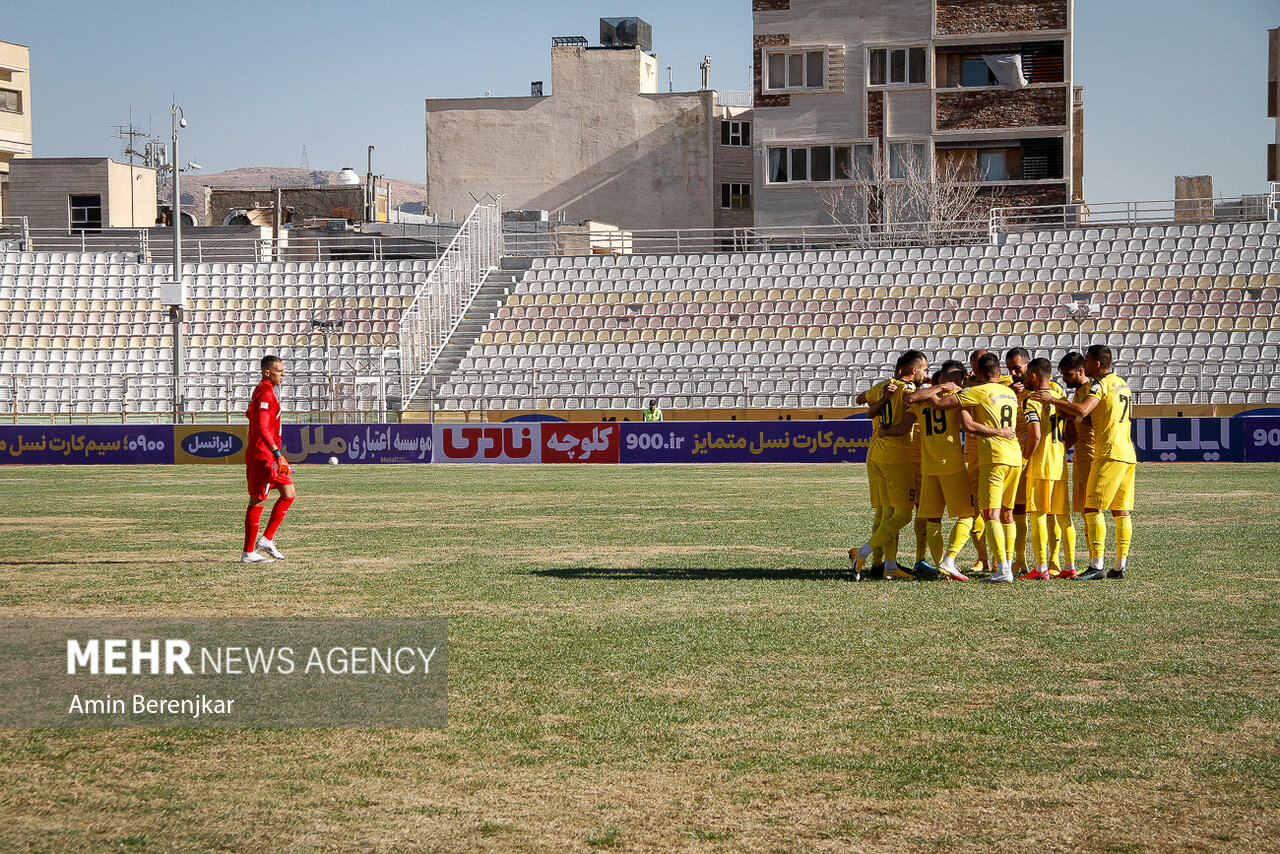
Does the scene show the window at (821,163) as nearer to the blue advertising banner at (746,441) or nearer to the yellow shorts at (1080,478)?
the blue advertising banner at (746,441)

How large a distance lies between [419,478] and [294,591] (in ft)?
54.0

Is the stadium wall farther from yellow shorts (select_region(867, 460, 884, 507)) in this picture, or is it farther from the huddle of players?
yellow shorts (select_region(867, 460, 884, 507))

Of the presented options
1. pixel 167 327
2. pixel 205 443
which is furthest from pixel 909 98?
pixel 205 443

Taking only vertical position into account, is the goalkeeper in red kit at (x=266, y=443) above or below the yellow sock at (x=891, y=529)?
above

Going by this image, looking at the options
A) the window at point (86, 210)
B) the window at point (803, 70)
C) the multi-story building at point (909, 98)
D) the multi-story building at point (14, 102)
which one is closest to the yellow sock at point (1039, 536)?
the multi-story building at point (909, 98)

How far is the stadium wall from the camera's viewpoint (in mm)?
31484

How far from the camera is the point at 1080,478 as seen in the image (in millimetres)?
12086

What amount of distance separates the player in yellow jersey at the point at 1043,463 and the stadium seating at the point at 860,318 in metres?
23.9

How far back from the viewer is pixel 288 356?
133 feet

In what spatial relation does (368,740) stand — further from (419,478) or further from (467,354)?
(467,354)

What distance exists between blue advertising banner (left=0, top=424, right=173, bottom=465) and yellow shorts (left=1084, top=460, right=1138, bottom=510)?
26227mm

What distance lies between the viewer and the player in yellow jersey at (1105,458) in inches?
458

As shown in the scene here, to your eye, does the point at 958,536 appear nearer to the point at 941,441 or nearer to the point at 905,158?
the point at 941,441

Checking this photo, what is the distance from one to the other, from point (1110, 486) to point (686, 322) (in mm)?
29841
